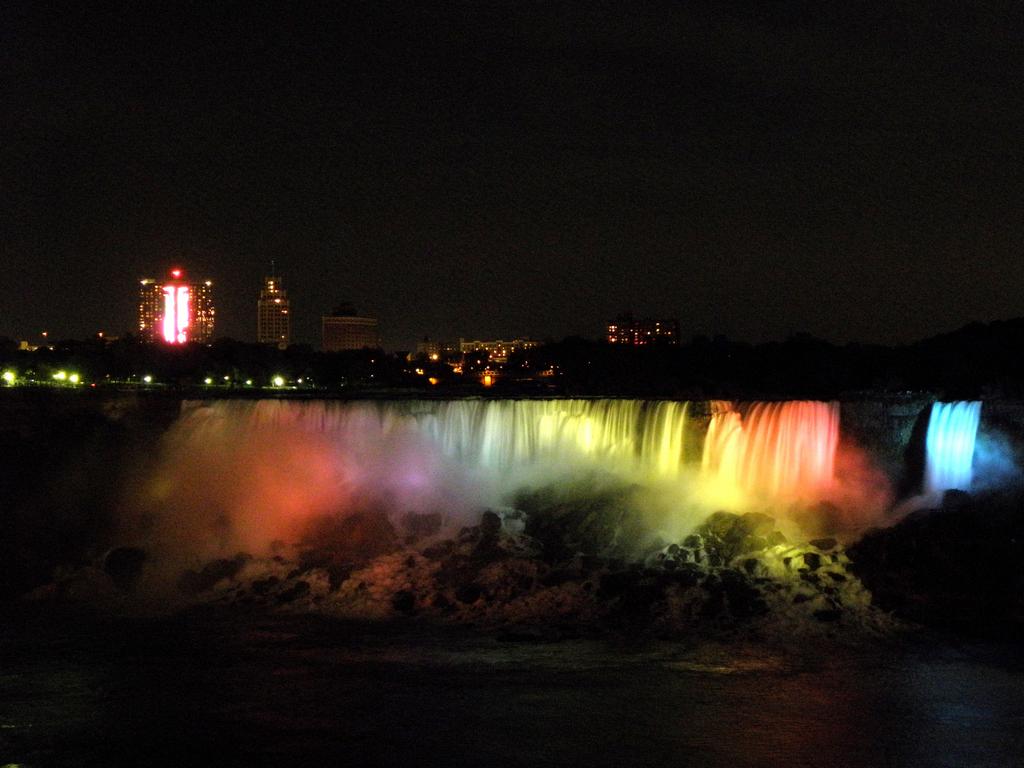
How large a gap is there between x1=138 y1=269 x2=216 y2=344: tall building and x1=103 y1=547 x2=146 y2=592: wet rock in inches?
2252

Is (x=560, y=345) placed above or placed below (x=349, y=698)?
above

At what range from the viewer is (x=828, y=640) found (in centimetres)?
2192

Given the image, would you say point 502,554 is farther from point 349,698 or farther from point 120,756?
point 120,756

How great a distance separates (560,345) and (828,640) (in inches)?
2535

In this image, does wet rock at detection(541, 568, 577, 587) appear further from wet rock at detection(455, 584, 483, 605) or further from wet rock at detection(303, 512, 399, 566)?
wet rock at detection(303, 512, 399, 566)

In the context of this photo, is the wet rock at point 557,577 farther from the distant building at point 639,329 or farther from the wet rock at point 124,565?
the distant building at point 639,329

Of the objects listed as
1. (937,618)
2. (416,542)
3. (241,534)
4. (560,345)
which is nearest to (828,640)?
(937,618)

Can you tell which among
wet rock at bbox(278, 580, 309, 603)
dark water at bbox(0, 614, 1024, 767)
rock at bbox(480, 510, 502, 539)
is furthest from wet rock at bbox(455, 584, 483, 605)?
wet rock at bbox(278, 580, 309, 603)

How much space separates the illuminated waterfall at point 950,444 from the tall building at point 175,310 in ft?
217

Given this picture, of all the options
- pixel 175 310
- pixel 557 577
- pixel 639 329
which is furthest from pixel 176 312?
pixel 557 577

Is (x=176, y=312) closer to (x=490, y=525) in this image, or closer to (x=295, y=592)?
(x=490, y=525)

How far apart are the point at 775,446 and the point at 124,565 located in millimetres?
17540

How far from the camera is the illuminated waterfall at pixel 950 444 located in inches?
1094

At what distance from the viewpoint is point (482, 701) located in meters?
18.2
